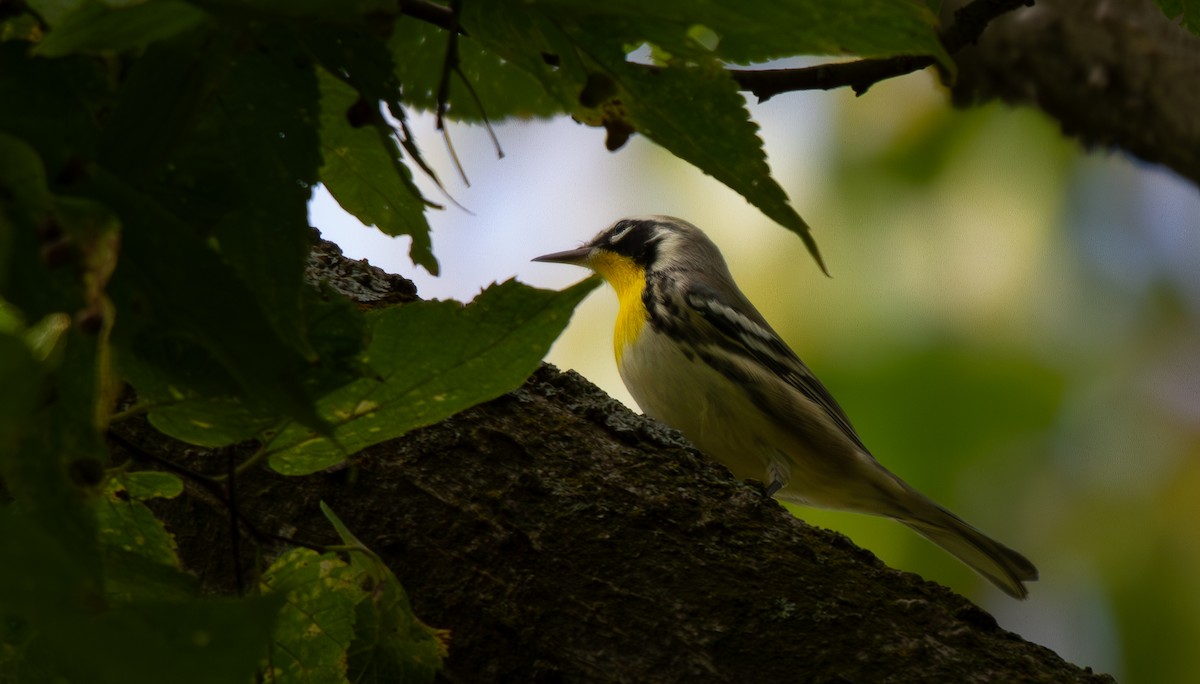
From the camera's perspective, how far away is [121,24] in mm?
806

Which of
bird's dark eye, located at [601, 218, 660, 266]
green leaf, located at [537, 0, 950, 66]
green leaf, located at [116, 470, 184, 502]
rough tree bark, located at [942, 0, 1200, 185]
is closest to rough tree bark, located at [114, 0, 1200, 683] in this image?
green leaf, located at [116, 470, 184, 502]

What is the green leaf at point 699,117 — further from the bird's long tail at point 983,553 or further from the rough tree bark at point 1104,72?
the bird's long tail at point 983,553

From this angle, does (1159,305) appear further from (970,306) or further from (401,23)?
(401,23)

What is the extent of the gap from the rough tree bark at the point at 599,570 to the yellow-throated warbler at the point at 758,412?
2979 mm

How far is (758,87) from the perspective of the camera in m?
1.97

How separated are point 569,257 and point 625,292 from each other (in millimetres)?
596

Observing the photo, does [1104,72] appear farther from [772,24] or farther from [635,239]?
[772,24]

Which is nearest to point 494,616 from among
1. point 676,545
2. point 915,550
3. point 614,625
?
point 614,625

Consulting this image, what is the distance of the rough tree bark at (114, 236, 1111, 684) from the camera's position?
5.54ft

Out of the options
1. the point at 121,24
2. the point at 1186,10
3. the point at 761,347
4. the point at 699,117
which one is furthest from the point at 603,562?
the point at 761,347

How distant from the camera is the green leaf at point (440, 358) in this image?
1.12 m

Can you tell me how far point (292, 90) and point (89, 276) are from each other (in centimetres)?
28

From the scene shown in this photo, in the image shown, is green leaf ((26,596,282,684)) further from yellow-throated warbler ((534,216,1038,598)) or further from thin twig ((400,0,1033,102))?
yellow-throated warbler ((534,216,1038,598))

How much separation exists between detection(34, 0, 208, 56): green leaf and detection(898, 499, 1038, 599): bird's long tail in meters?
4.32
